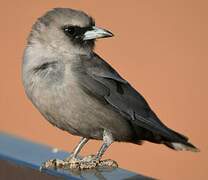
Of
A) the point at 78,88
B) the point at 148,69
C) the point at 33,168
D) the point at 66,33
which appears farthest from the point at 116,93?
the point at 148,69

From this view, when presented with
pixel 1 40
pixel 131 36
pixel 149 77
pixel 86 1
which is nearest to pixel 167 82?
pixel 149 77

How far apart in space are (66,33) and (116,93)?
371 mm

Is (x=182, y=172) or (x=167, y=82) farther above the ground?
(x=167, y=82)

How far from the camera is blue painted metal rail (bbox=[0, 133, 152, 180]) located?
12.2 ft

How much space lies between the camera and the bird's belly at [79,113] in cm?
391

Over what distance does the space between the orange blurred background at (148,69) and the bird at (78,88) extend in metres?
3.03

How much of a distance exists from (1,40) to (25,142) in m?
4.51

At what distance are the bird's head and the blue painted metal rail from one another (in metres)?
0.50

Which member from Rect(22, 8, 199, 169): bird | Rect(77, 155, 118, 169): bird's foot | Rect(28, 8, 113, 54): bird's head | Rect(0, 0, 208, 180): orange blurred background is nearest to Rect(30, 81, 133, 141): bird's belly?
Rect(22, 8, 199, 169): bird

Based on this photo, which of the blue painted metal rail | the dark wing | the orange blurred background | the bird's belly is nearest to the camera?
the blue painted metal rail

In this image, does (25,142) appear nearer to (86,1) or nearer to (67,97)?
(67,97)

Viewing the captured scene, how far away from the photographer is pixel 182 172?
721 centimetres

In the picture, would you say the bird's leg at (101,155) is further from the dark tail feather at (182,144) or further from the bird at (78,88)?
the dark tail feather at (182,144)

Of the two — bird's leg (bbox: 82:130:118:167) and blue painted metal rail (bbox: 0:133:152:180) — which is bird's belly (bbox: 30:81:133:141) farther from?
blue painted metal rail (bbox: 0:133:152:180)
